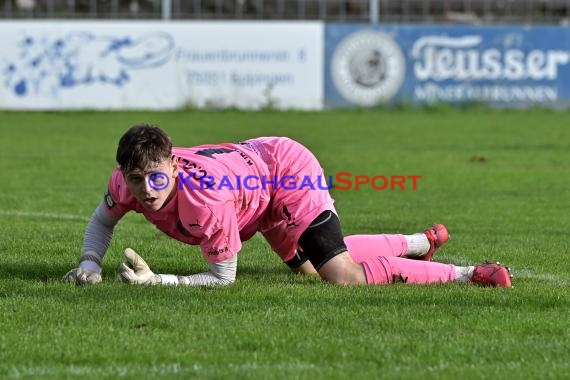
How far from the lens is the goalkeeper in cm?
626

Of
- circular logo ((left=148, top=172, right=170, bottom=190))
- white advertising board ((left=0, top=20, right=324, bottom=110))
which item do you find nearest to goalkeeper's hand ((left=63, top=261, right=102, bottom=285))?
circular logo ((left=148, top=172, right=170, bottom=190))

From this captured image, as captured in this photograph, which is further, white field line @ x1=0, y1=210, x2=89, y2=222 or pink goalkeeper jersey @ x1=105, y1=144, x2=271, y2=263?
white field line @ x1=0, y1=210, x2=89, y2=222

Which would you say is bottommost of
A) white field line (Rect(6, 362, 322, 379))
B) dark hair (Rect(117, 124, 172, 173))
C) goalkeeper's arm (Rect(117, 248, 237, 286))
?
goalkeeper's arm (Rect(117, 248, 237, 286))

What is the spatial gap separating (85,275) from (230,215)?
3.13 feet

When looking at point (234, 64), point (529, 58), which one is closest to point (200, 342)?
point (234, 64)

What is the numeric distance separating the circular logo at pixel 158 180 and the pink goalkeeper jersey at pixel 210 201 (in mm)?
148

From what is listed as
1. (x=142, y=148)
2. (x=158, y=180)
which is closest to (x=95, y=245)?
(x=158, y=180)

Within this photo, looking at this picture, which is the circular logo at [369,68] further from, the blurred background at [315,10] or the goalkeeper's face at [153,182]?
the goalkeeper's face at [153,182]

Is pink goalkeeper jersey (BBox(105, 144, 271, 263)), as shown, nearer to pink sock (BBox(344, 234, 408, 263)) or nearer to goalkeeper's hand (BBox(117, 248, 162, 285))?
goalkeeper's hand (BBox(117, 248, 162, 285))

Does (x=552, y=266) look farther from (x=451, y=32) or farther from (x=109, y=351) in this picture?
(x=451, y=32)

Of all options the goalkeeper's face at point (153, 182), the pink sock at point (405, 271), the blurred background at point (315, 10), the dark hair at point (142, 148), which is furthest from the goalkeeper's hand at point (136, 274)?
the blurred background at point (315, 10)

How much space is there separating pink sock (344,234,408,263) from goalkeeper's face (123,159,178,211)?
61.4 inches

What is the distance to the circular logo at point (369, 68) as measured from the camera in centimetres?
2886

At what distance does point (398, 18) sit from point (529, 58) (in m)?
3.93
